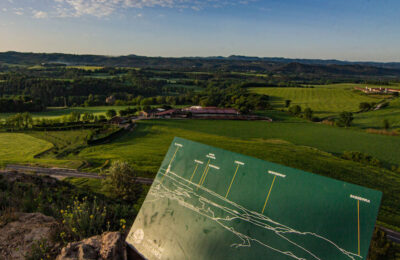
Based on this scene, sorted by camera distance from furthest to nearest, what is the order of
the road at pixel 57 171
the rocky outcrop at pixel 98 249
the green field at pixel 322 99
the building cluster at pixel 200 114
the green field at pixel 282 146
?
Answer: the green field at pixel 322 99 < the building cluster at pixel 200 114 < the green field at pixel 282 146 < the road at pixel 57 171 < the rocky outcrop at pixel 98 249

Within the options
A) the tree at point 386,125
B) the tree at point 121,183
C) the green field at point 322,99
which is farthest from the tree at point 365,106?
the tree at point 121,183

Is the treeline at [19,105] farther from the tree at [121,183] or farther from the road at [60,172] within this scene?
the tree at [121,183]

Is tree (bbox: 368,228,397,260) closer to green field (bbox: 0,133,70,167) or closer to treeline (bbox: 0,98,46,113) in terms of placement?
green field (bbox: 0,133,70,167)

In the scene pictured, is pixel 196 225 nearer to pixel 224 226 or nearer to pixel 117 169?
pixel 224 226

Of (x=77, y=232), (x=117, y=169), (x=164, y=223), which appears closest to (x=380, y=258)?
(x=164, y=223)

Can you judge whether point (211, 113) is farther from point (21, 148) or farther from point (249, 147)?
point (21, 148)

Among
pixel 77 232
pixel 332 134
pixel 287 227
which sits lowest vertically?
pixel 332 134

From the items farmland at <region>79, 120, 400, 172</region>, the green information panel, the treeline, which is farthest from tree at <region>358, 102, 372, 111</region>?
the treeline
